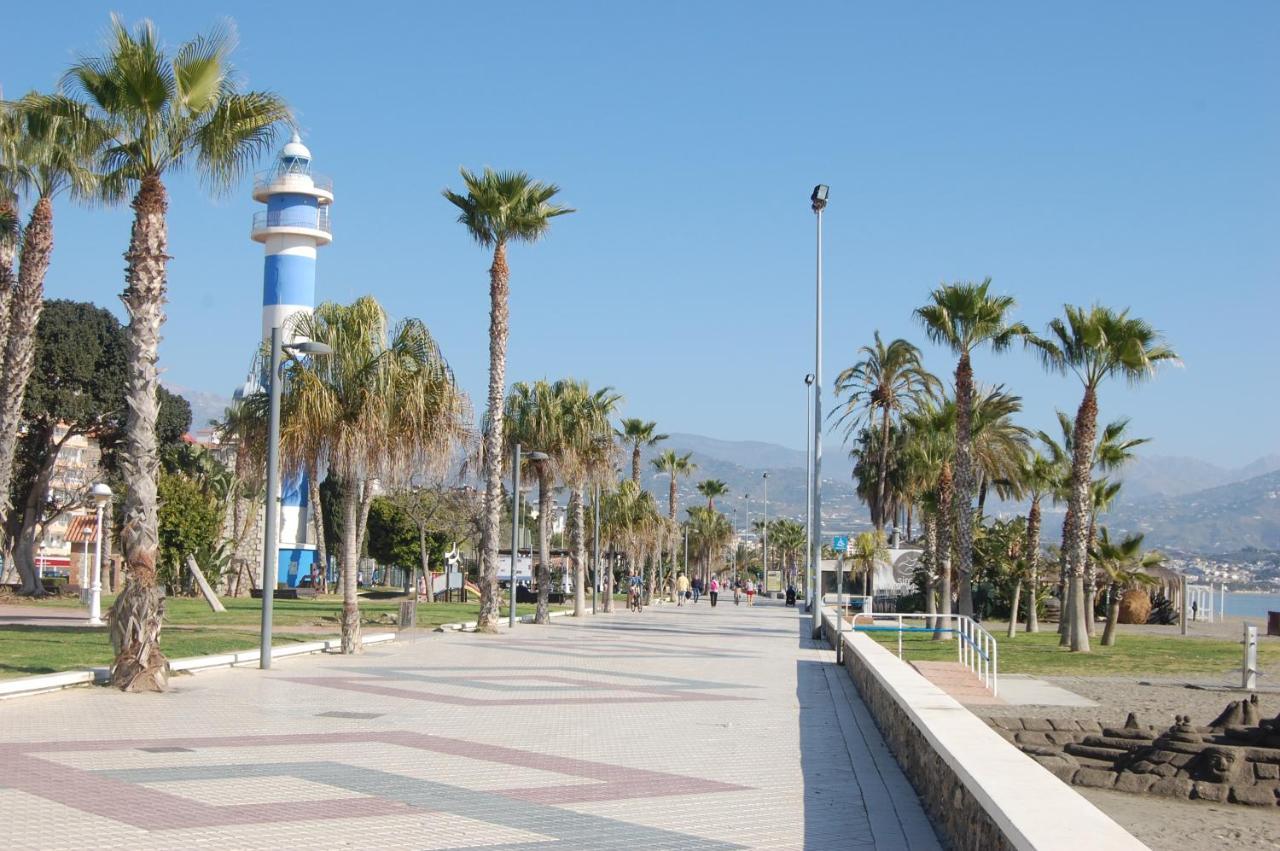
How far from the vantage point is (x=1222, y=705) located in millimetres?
19891

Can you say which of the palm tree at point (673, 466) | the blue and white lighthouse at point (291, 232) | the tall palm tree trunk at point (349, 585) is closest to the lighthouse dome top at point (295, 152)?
the blue and white lighthouse at point (291, 232)

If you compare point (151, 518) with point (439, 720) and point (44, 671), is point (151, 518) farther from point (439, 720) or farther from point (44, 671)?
point (439, 720)

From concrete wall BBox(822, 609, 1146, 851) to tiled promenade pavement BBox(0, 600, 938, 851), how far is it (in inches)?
11.9

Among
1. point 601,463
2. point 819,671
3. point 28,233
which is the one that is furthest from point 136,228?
point 601,463

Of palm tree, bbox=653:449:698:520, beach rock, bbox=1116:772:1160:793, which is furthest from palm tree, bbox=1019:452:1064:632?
palm tree, bbox=653:449:698:520

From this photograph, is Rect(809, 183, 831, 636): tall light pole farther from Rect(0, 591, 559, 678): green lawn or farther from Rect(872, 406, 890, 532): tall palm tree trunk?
Rect(872, 406, 890, 532): tall palm tree trunk

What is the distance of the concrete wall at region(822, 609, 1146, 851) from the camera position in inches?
209

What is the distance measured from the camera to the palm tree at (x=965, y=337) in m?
34.8

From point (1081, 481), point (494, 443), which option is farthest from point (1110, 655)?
point (494, 443)

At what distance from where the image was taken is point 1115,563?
39188mm

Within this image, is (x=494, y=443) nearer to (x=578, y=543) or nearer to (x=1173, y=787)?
(x=578, y=543)

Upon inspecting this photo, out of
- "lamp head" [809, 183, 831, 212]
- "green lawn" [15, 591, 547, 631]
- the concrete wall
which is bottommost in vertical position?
"green lawn" [15, 591, 547, 631]

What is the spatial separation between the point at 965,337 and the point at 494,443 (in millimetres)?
12673

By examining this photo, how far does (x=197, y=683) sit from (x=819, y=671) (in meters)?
10.8
